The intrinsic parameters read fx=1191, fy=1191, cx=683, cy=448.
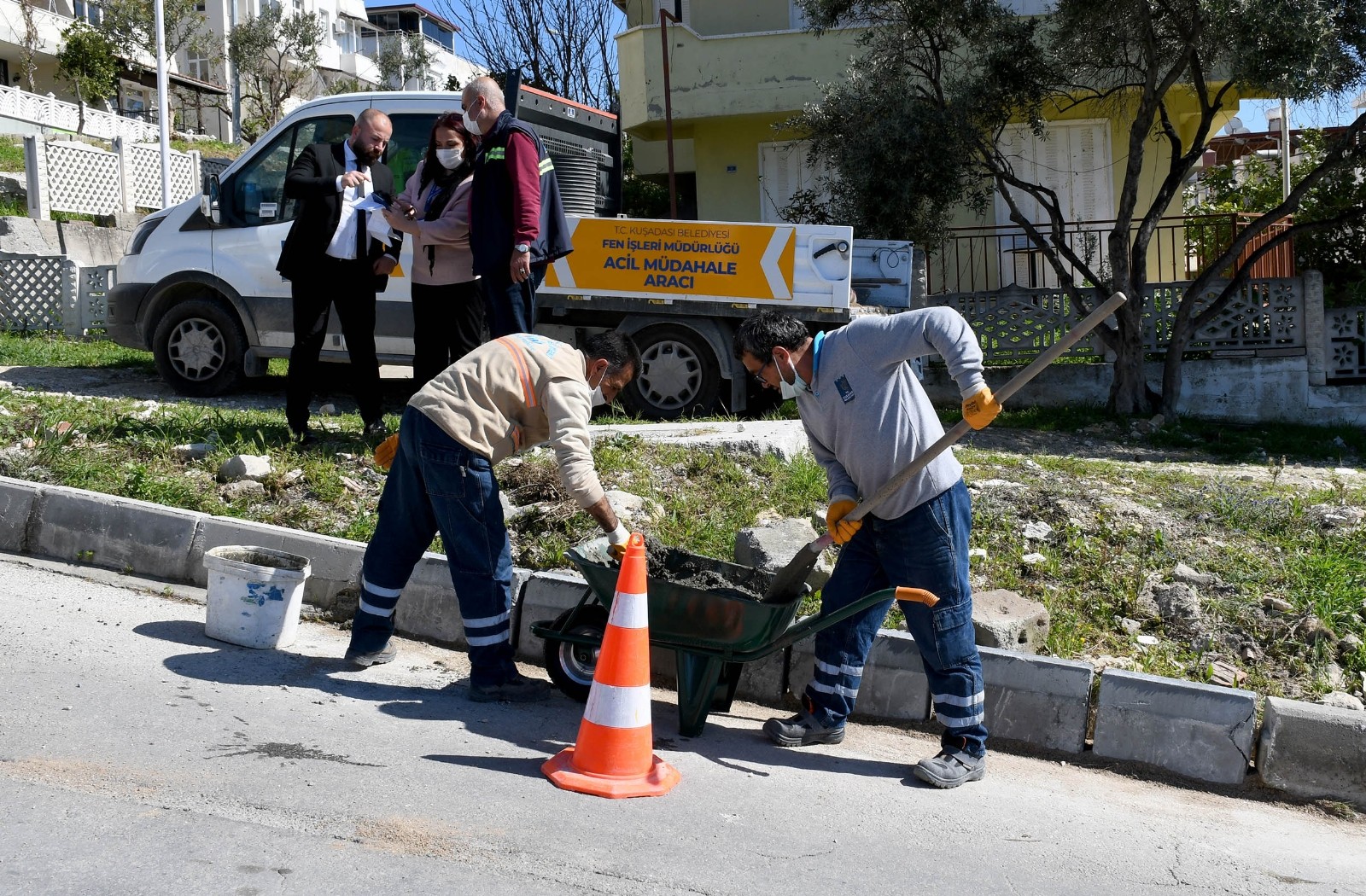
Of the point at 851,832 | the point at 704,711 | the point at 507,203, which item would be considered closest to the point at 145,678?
the point at 704,711

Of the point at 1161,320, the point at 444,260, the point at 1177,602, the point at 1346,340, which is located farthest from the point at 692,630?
the point at 1346,340

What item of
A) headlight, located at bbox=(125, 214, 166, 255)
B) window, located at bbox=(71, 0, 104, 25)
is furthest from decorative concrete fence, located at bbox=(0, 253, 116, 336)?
window, located at bbox=(71, 0, 104, 25)

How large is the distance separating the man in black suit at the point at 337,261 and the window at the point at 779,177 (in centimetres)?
1116

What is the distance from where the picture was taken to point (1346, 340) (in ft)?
41.4

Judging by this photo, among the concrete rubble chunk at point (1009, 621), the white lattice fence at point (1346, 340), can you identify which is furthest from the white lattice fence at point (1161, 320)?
the concrete rubble chunk at point (1009, 621)

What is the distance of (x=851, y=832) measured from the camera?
145 inches

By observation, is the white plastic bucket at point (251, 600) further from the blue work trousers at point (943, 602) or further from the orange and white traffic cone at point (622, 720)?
the blue work trousers at point (943, 602)

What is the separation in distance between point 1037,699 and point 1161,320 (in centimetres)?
933

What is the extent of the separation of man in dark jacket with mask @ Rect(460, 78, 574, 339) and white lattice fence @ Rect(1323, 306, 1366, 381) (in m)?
9.75

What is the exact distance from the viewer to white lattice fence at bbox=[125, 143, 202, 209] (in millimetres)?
21203

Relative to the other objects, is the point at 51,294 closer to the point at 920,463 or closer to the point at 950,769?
the point at 920,463

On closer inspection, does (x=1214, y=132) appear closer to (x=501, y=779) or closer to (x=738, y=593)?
(x=738, y=593)

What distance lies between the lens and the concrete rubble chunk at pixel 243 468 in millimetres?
6566

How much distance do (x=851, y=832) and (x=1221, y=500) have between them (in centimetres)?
417
